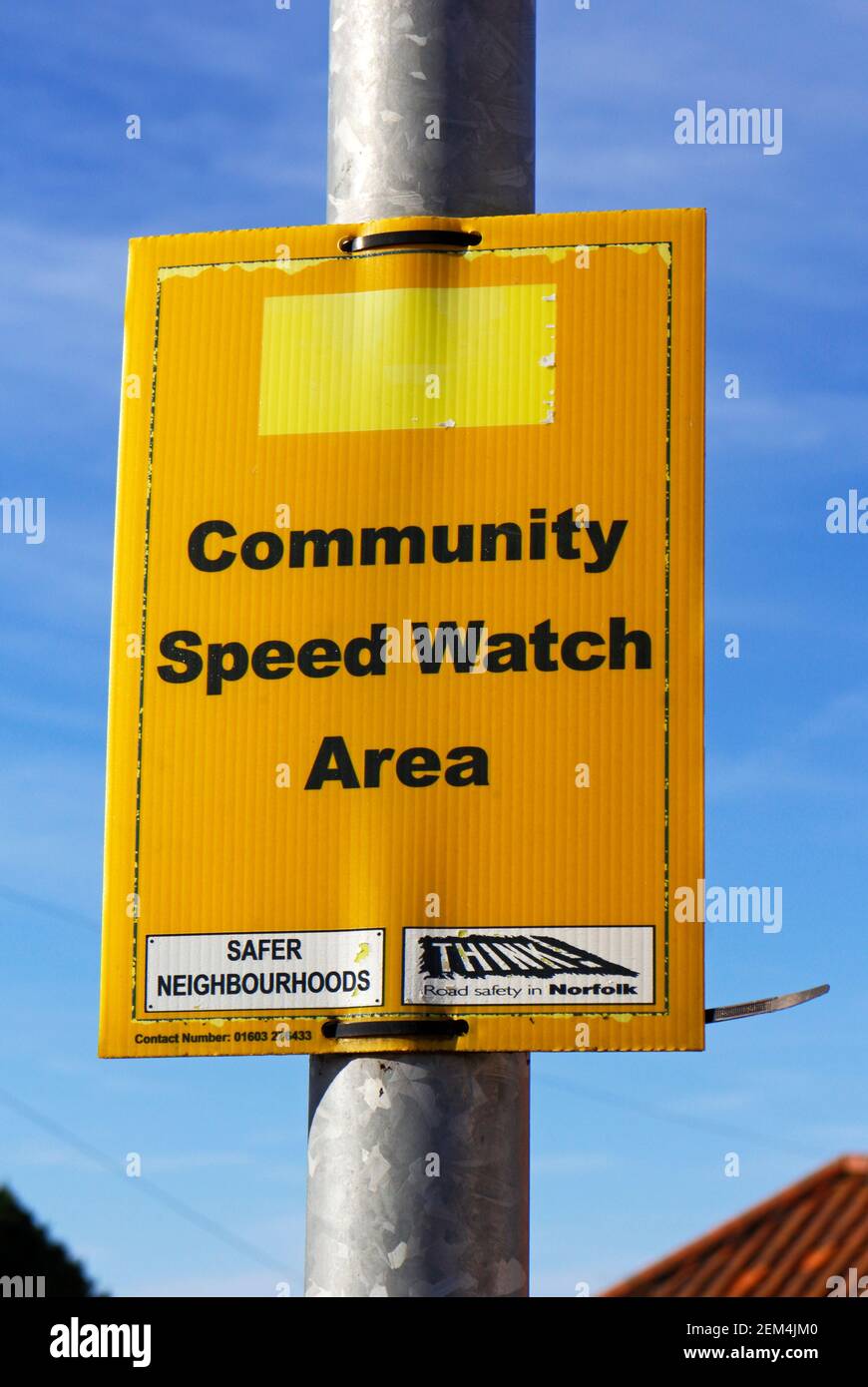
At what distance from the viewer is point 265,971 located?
4.10 meters

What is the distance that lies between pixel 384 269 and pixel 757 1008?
1910mm

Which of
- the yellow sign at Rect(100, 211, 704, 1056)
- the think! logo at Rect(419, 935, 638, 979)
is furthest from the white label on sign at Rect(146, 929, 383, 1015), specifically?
the think! logo at Rect(419, 935, 638, 979)

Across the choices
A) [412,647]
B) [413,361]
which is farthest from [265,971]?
[413,361]

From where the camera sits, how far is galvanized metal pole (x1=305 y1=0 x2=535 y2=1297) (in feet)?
12.5

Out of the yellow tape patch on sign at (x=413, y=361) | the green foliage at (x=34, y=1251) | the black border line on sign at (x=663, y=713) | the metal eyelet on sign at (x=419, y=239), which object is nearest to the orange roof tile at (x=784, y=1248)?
the black border line on sign at (x=663, y=713)

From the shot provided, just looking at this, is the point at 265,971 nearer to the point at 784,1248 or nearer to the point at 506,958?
the point at 506,958

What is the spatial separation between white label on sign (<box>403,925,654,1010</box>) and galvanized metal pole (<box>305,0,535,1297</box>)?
0.46 feet

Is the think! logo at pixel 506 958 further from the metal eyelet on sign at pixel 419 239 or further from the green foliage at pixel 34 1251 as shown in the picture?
the green foliage at pixel 34 1251

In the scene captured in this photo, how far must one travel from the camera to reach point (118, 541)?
14.5 feet
